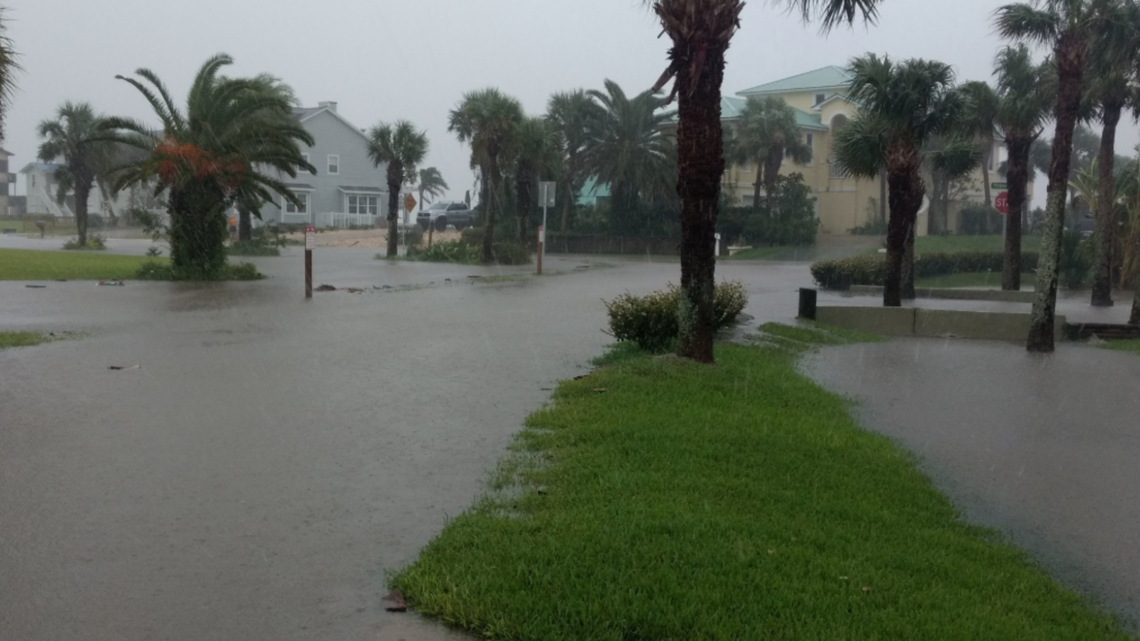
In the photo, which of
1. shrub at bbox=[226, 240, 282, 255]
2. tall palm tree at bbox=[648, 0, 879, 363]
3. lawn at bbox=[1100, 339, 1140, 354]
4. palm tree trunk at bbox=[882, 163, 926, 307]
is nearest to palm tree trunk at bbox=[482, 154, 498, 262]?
shrub at bbox=[226, 240, 282, 255]

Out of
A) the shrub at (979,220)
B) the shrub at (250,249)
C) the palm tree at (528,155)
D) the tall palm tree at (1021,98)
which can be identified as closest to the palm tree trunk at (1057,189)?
the tall palm tree at (1021,98)

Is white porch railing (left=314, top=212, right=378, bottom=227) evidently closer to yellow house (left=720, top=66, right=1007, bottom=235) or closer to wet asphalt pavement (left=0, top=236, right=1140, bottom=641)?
yellow house (left=720, top=66, right=1007, bottom=235)

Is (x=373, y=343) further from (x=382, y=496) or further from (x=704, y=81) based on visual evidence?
(x=382, y=496)

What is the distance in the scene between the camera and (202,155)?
84.5 ft

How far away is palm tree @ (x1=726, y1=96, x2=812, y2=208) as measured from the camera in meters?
56.3

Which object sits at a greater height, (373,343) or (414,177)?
(414,177)

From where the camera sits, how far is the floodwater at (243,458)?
5125 millimetres

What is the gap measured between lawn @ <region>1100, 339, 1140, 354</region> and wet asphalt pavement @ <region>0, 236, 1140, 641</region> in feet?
2.67

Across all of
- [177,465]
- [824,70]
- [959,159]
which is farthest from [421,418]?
[824,70]

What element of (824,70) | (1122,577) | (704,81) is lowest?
(1122,577)

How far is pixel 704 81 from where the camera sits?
1173cm

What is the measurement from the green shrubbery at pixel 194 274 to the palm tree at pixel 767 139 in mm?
34298

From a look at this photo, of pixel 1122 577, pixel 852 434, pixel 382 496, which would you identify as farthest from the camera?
pixel 852 434

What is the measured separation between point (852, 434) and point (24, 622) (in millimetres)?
6722
